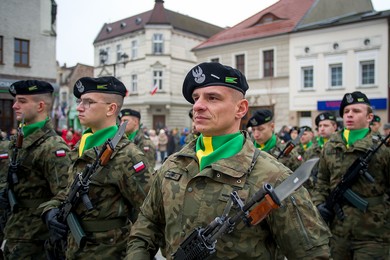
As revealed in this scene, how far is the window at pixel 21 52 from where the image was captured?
1130 cm

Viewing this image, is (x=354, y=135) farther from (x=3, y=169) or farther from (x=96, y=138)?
(x=3, y=169)

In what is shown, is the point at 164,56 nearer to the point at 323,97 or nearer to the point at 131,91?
the point at 131,91

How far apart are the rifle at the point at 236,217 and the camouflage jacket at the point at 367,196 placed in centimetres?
265

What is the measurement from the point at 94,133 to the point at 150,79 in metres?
30.4

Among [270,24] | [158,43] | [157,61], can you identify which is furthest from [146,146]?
[158,43]

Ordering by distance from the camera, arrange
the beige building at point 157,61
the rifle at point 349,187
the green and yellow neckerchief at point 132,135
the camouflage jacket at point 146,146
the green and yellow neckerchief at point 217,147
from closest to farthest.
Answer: the green and yellow neckerchief at point 217,147 < the rifle at point 349,187 < the camouflage jacket at point 146,146 < the green and yellow neckerchief at point 132,135 < the beige building at point 157,61

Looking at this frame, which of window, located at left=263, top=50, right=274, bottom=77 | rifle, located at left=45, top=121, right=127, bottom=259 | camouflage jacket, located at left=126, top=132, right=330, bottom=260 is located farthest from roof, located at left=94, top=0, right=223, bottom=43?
camouflage jacket, located at left=126, top=132, right=330, bottom=260

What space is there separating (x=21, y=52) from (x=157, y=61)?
21817mm

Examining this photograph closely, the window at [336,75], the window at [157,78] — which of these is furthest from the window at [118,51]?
the window at [336,75]

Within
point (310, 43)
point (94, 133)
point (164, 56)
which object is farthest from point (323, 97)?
point (94, 133)

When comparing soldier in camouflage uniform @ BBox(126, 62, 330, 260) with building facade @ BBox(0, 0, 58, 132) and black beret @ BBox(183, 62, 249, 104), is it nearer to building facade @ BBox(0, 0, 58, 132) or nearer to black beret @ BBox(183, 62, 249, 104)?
black beret @ BBox(183, 62, 249, 104)

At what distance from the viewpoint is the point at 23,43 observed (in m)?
11.5

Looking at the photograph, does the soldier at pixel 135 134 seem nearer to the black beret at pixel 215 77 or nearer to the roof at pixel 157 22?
the black beret at pixel 215 77

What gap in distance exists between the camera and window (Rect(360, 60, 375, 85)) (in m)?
20.6
